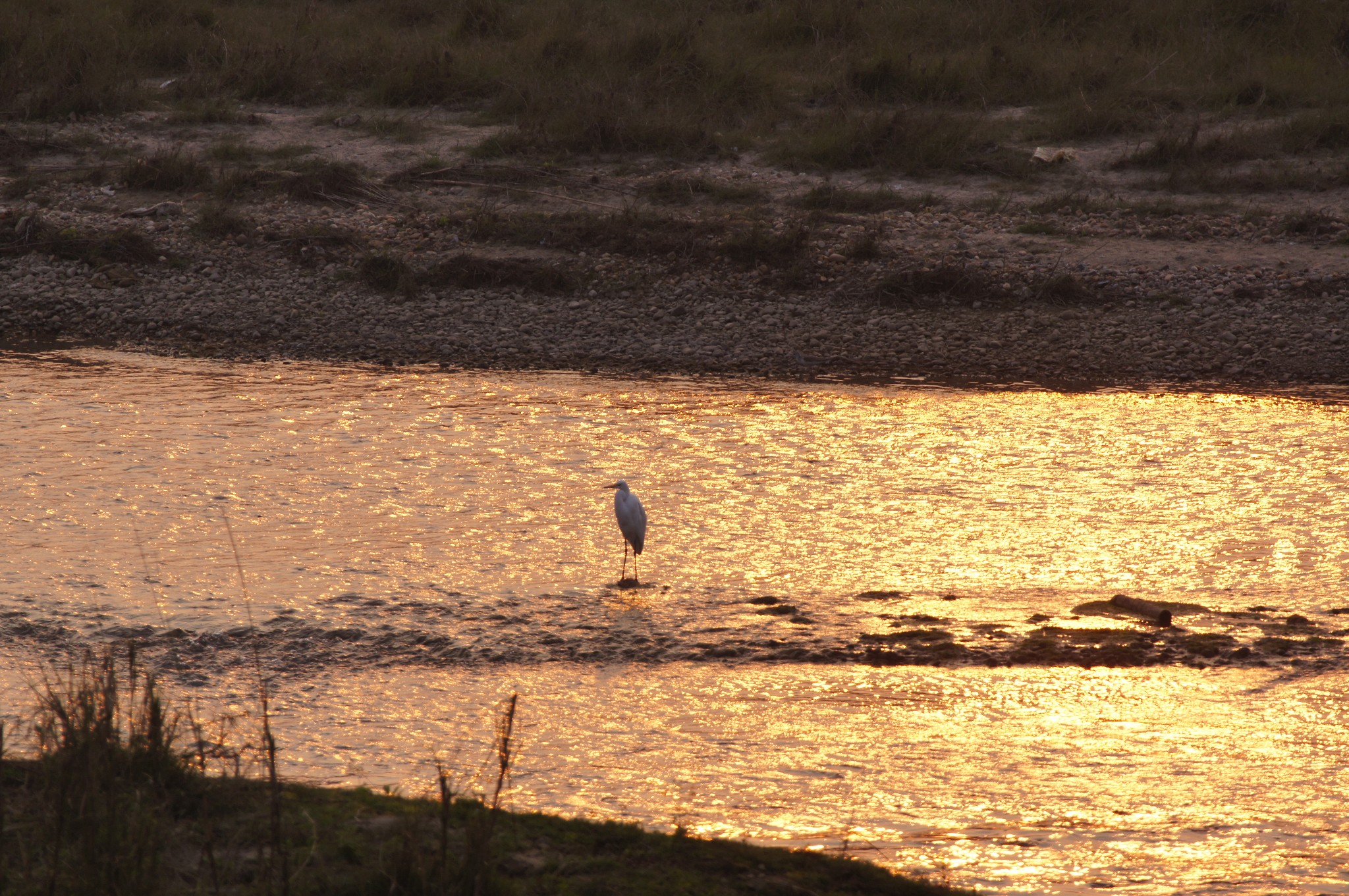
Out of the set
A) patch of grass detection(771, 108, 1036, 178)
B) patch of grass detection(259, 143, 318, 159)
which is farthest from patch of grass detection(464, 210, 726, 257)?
patch of grass detection(259, 143, 318, 159)

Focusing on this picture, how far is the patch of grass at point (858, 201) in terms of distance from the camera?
14.0 metres

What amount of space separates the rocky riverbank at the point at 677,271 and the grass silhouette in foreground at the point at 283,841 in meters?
7.95

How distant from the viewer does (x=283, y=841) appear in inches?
152

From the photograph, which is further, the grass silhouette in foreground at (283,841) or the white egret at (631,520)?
the white egret at (631,520)

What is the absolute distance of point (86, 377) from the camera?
11.5 m

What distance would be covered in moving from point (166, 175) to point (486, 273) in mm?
4028

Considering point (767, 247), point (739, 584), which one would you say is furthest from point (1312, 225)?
point (739, 584)

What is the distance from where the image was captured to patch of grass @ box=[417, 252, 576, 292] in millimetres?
13102

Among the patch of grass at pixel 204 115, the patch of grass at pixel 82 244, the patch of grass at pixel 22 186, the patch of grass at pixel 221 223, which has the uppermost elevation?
the patch of grass at pixel 204 115

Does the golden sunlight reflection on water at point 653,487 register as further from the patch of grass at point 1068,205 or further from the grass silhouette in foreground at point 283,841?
the patch of grass at point 1068,205

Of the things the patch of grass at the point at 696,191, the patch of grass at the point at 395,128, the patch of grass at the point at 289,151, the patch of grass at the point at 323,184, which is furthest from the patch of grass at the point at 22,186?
the patch of grass at the point at 696,191

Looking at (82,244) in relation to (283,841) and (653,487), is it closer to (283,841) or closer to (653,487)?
(653,487)

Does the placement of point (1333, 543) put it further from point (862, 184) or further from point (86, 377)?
point (86, 377)

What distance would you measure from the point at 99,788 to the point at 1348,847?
12.6ft
